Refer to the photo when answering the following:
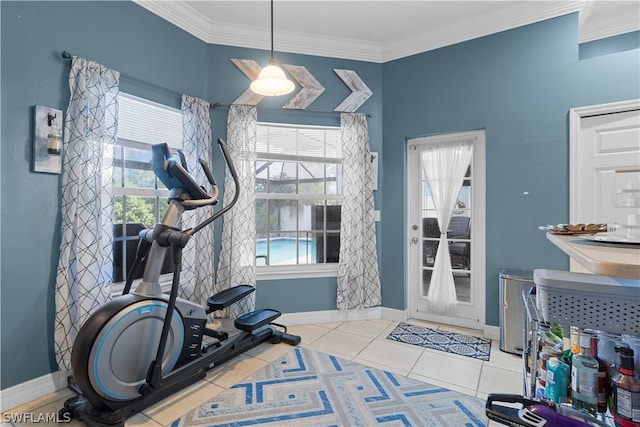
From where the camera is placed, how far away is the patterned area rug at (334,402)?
188cm

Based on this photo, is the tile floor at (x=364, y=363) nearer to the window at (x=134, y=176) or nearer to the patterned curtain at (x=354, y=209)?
the patterned curtain at (x=354, y=209)

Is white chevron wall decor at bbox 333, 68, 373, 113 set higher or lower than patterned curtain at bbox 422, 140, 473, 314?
higher

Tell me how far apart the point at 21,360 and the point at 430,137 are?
386cm

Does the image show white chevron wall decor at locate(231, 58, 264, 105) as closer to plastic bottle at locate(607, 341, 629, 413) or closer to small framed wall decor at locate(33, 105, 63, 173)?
small framed wall decor at locate(33, 105, 63, 173)

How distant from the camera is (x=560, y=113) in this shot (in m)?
2.79

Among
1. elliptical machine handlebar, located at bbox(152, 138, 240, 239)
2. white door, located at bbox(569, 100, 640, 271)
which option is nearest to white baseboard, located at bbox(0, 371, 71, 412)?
elliptical machine handlebar, located at bbox(152, 138, 240, 239)

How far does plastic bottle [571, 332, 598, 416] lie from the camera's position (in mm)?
1096

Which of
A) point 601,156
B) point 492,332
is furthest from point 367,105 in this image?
point 492,332

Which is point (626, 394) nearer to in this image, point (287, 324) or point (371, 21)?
point (287, 324)

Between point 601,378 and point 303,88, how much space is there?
3219 millimetres

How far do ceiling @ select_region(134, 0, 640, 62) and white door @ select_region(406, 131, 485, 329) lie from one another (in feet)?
3.49

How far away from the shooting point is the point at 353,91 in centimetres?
354

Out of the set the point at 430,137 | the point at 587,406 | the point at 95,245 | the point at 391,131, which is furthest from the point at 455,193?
the point at 95,245

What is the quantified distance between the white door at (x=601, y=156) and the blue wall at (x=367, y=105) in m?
0.08
